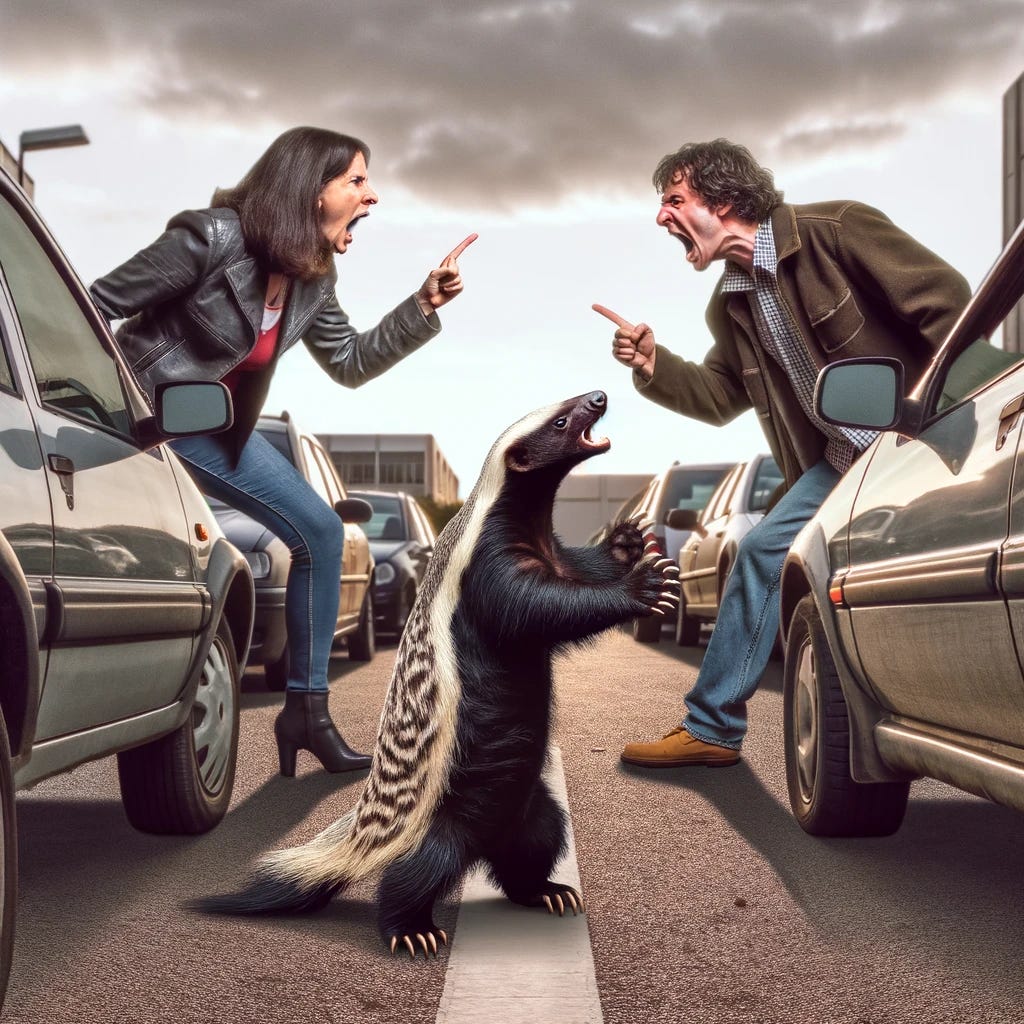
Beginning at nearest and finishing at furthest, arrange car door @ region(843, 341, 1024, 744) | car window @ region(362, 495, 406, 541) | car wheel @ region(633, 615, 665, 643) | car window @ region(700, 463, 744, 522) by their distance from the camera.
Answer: car door @ region(843, 341, 1024, 744) < car window @ region(700, 463, 744, 522) < car wheel @ region(633, 615, 665, 643) < car window @ region(362, 495, 406, 541)

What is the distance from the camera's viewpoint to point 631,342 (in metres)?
5.76

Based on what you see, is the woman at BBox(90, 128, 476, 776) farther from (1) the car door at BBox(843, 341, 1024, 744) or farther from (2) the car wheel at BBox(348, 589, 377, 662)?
(2) the car wheel at BBox(348, 589, 377, 662)

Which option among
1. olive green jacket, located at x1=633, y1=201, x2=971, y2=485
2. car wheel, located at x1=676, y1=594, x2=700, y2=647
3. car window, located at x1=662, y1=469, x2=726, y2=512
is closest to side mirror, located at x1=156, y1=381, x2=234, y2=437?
olive green jacket, located at x1=633, y1=201, x2=971, y2=485

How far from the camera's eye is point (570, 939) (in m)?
3.33

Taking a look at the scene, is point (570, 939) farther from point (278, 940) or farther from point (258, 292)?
point (258, 292)

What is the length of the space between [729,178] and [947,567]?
284cm

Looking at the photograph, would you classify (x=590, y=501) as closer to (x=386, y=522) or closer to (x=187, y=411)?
(x=386, y=522)

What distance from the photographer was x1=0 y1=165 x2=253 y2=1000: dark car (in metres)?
2.83

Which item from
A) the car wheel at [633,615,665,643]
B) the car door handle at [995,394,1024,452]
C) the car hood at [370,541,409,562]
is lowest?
the car wheel at [633,615,665,643]

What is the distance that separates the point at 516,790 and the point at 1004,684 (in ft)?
3.97

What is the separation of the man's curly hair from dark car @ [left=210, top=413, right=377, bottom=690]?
2.37m

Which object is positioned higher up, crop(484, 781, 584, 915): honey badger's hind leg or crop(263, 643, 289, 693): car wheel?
crop(484, 781, 584, 915): honey badger's hind leg

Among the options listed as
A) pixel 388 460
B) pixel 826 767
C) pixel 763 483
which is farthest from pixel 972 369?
pixel 388 460

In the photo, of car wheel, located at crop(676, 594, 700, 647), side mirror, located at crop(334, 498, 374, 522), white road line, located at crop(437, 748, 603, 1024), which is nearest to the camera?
white road line, located at crop(437, 748, 603, 1024)
